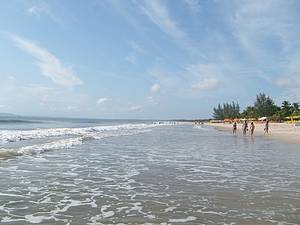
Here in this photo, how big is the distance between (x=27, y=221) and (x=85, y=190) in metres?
3.30

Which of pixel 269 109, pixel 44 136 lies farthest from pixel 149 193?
pixel 269 109

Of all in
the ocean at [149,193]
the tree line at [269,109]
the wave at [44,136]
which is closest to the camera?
the ocean at [149,193]

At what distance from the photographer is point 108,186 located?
438 inches

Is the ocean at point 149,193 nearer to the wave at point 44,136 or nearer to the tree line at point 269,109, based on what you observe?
the wave at point 44,136

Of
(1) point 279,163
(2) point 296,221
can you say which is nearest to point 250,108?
(1) point 279,163

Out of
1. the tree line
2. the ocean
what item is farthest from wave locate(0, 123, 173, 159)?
the tree line

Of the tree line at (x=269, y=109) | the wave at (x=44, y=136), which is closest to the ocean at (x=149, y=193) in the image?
the wave at (x=44, y=136)

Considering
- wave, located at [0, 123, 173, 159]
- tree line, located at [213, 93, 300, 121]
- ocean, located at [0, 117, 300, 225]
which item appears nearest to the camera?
ocean, located at [0, 117, 300, 225]

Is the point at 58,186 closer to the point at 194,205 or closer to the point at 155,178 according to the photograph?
the point at 155,178

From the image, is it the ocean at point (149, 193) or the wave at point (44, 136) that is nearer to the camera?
the ocean at point (149, 193)

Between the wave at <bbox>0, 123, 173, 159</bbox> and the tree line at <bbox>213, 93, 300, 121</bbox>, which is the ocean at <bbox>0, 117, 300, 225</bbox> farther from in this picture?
the tree line at <bbox>213, 93, 300, 121</bbox>

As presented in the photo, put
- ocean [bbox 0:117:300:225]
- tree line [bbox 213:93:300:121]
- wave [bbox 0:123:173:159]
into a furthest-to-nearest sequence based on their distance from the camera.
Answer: tree line [bbox 213:93:300:121] < wave [bbox 0:123:173:159] < ocean [bbox 0:117:300:225]

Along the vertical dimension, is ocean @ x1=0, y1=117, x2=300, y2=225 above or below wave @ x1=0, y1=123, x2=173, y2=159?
below

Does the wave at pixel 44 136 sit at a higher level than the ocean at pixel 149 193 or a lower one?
higher
